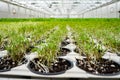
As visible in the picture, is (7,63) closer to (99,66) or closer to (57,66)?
(57,66)

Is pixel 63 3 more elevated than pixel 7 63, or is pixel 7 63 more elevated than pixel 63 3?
pixel 63 3

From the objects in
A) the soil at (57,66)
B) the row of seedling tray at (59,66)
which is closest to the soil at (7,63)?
the row of seedling tray at (59,66)

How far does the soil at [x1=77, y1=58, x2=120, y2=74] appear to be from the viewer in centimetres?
193

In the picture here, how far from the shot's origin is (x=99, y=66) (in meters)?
2.05

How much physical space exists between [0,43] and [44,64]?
1.30 meters

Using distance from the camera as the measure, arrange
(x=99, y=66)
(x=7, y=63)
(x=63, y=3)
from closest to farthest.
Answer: (x=99, y=66) < (x=7, y=63) < (x=63, y=3)

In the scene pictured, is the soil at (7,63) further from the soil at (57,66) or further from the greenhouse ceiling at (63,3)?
the greenhouse ceiling at (63,3)

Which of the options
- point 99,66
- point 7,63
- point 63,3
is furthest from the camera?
point 63,3

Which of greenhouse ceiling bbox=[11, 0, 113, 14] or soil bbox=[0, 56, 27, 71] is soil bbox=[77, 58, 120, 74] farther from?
greenhouse ceiling bbox=[11, 0, 113, 14]

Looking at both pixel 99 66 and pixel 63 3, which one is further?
pixel 63 3

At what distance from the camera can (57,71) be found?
192cm

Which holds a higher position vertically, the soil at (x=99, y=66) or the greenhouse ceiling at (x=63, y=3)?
the greenhouse ceiling at (x=63, y=3)

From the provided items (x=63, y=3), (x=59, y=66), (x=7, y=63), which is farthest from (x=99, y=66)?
(x=63, y=3)

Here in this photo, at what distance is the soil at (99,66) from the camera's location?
6.32ft
